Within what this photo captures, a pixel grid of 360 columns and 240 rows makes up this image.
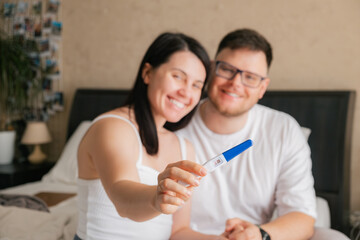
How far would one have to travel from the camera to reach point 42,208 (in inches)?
69.4

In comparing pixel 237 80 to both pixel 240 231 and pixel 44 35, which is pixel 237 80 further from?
pixel 44 35

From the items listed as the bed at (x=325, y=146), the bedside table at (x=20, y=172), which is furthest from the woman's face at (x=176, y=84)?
the bedside table at (x=20, y=172)

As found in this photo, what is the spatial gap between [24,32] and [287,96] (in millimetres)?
2638

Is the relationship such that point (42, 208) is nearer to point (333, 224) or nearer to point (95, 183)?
point (95, 183)

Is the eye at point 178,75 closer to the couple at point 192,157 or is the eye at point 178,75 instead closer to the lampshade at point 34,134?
the couple at point 192,157

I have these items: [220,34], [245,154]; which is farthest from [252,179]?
[220,34]

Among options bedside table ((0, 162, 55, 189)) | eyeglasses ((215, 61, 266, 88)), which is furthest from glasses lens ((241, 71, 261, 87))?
bedside table ((0, 162, 55, 189))

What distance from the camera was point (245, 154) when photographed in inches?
60.2

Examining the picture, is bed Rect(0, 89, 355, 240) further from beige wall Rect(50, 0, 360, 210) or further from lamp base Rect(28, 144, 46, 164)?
lamp base Rect(28, 144, 46, 164)

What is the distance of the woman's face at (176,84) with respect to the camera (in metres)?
1.06

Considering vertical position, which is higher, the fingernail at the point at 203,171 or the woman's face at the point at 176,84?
the woman's face at the point at 176,84

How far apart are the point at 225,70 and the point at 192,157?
41 cm

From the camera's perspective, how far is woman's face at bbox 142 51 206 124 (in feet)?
3.48

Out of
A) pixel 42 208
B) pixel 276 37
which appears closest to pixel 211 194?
pixel 42 208
